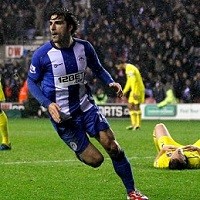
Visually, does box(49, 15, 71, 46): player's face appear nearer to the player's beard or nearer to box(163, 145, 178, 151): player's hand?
the player's beard

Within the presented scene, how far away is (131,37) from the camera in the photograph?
1361 inches

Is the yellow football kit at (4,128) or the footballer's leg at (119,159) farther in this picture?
the yellow football kit at (4,128)

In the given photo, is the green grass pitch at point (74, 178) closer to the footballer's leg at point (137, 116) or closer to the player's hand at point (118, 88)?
the player's hand at point (118, 88)

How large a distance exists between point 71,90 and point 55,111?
73 centimetres

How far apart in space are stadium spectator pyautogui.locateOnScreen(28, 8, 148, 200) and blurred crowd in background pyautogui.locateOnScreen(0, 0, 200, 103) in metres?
23.2

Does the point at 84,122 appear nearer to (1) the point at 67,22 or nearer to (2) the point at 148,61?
(1) the point at 67,22

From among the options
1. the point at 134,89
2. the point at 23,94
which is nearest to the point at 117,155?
the point at 134,89

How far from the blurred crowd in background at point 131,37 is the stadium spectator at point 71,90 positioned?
76.0 ft

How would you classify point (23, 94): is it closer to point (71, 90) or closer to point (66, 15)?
point (71, 90)

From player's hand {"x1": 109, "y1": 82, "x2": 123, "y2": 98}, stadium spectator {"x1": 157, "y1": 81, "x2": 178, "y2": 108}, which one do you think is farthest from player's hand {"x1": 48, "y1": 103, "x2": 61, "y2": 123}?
stadium spectator {"x1": 157, "y1": 81, "x2": 178, "y2": 108}

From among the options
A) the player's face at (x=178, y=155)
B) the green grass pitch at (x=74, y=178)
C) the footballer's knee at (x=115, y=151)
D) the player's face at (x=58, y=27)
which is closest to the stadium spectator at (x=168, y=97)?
the green grass pitch at (x=74, y=178)

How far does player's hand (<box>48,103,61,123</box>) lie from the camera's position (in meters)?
7.88

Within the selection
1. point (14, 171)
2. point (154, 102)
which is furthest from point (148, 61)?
point (14, 171)

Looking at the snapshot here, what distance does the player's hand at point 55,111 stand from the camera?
7.88 metres
